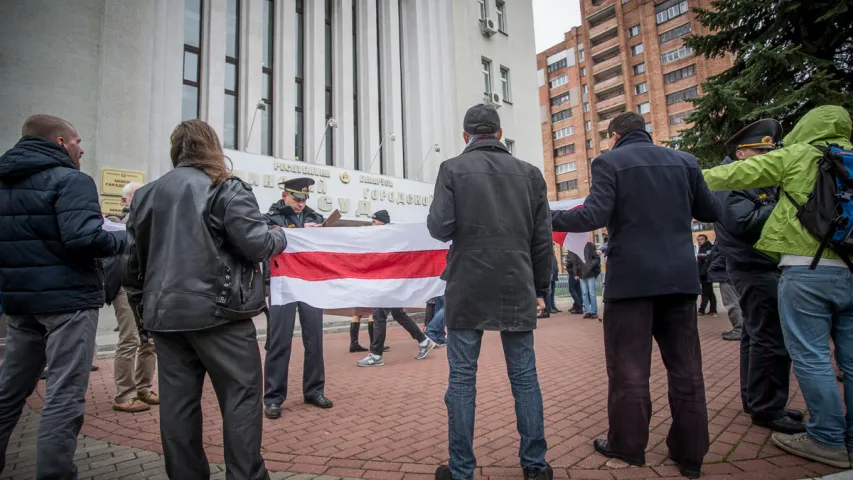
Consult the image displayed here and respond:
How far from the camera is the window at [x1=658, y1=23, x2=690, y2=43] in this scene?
2162 inches

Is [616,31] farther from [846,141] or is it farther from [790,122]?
[846,141]

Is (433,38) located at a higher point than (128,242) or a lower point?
higher

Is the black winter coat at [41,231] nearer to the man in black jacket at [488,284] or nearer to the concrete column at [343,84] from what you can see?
the man in black jacket at [488,284]

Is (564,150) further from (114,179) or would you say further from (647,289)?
(647,289)

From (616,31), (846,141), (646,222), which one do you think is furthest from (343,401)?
(616,31)

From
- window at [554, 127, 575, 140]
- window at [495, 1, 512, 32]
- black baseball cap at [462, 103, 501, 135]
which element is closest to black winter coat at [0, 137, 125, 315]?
black baseball cap at [462, 103, 501, 135]

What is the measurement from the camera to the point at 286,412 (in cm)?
453

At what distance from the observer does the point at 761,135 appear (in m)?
3.84

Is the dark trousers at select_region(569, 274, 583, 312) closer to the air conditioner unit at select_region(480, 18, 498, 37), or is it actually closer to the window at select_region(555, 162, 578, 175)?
the air conditioner unit at select_region(480, 18, 498, 37)

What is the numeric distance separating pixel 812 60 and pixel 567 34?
6483cm

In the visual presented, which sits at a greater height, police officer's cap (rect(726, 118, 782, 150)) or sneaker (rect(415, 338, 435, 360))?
police officer's cap (rect(726, 118, 782, 150))

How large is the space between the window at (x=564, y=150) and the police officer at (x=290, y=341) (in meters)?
66.4

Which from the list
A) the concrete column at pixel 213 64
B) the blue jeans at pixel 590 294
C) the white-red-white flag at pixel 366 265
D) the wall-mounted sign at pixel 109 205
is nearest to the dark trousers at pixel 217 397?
the white-red-white flag at pixel 366 265

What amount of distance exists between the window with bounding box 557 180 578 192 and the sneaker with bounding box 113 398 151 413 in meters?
65.2
